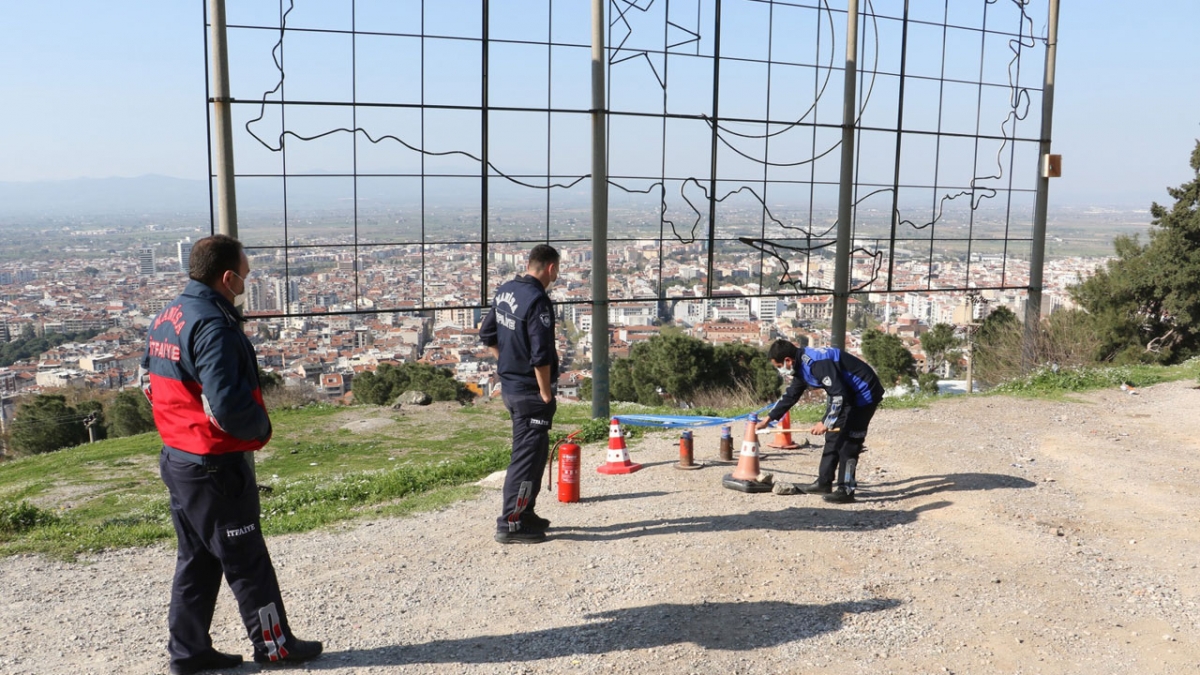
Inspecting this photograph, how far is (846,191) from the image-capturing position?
1274cm

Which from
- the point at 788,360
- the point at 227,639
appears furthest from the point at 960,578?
the point at 227,639

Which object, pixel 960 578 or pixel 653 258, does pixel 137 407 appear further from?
pixel 960 578

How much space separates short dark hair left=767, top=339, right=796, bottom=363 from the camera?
7.26 meters

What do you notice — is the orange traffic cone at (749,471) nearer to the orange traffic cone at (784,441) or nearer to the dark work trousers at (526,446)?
the orange traffic cone at (784,441)

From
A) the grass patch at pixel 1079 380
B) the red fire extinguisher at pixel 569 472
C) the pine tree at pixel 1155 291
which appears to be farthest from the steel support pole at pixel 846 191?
the pine tree at pixel 1155 291

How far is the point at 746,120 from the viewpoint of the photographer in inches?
478

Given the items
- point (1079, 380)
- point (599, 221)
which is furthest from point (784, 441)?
point (1079, 380)

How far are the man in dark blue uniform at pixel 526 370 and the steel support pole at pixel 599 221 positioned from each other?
15.7ft

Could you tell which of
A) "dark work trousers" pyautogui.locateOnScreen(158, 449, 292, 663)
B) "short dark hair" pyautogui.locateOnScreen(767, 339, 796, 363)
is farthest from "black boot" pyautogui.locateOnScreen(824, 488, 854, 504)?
"dark work trousers" pyautogui.locateOnScreen(158, 449, 292, 663)

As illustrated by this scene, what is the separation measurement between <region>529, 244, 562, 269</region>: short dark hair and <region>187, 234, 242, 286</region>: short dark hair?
7.76 feet

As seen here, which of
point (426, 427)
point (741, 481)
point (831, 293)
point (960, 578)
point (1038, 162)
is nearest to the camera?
point (960, 578)

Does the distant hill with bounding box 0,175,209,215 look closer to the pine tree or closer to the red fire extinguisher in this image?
the red fire extinguisher

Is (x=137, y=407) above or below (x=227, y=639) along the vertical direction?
below

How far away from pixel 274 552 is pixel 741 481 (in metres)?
3.93
